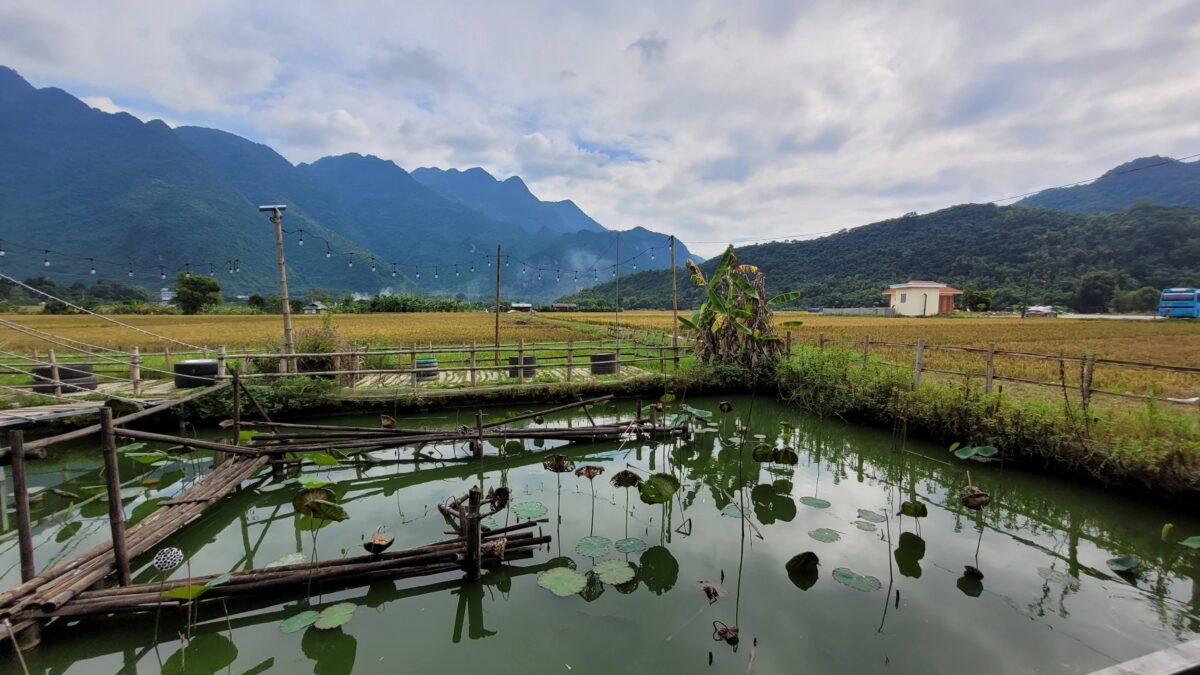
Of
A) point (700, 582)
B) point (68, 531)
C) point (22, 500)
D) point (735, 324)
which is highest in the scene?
point (735, 324)

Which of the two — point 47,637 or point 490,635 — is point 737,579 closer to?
point 490,635

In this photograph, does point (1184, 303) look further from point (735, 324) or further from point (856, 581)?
point (856, 581)

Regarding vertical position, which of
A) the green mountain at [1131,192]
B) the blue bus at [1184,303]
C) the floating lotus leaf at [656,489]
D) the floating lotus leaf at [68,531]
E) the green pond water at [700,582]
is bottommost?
the floating lotus leaf at [68,531]

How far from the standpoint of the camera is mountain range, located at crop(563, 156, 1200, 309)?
137ft

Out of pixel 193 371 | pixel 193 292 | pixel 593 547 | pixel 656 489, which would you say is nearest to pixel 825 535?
pixel 656 489

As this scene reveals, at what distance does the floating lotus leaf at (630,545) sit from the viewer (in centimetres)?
441

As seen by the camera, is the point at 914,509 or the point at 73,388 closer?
the point at 914,509

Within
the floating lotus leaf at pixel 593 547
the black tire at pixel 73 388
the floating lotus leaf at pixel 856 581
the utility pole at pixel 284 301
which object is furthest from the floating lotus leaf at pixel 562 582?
the black tire at pixel 73 388

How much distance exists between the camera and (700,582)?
13.3 ft

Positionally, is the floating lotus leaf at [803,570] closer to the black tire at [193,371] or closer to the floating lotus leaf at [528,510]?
the floating lotus leaf at [528,510]

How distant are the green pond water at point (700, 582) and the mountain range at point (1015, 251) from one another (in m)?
48.9

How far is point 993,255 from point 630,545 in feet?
207

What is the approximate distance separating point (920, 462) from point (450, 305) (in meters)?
50.0

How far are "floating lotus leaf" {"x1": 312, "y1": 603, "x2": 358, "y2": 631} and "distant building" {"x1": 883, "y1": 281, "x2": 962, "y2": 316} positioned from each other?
164 feet
